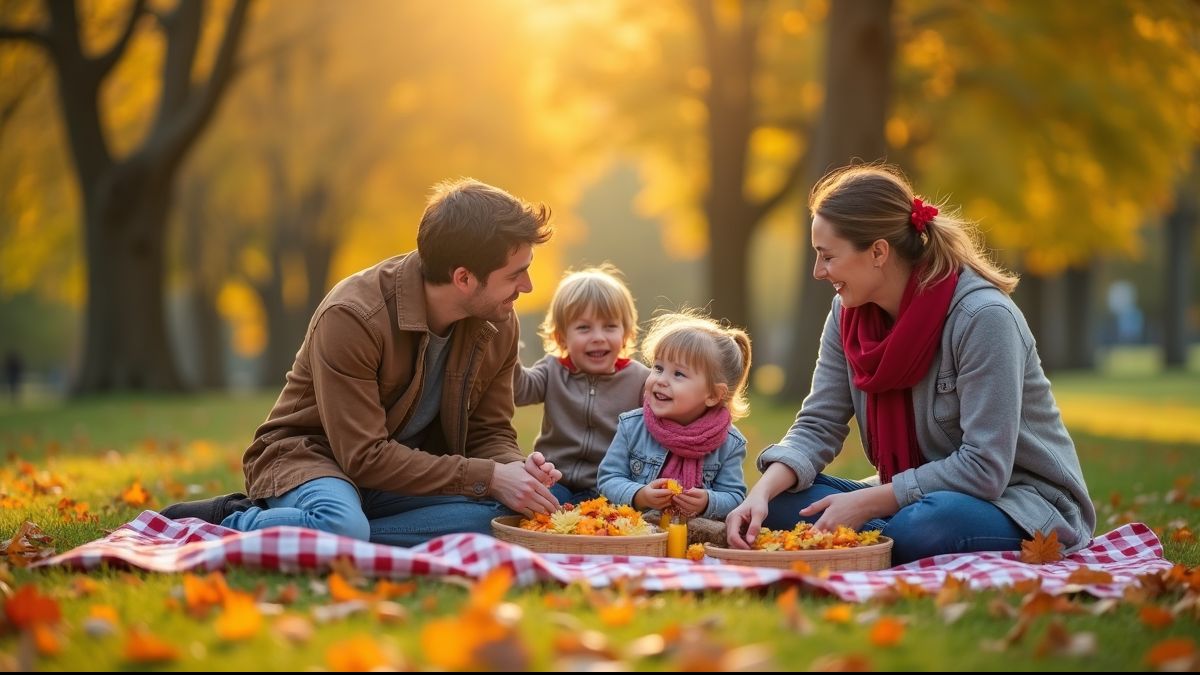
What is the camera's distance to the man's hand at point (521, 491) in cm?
481

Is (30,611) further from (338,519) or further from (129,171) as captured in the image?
(129,171)

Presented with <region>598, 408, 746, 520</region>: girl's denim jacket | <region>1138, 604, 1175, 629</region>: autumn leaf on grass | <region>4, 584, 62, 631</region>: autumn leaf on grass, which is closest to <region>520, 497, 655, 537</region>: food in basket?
<region>598, 408, 746, 520</region>: girl's denim jacket

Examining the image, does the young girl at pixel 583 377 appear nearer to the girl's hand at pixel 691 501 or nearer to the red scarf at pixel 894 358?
the girl's hand at pixel 691 501

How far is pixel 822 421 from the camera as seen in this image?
16.8 ft

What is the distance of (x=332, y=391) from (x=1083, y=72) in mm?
14965

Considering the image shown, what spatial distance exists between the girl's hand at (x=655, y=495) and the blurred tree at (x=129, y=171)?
42.3 ft

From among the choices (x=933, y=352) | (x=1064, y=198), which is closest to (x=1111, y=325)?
(x=1064, y=198)

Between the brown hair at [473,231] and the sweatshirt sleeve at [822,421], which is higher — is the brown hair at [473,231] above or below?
above


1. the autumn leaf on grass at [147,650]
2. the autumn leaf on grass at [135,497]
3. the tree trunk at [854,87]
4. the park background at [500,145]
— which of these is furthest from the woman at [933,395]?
the tree trunk at [854,87]

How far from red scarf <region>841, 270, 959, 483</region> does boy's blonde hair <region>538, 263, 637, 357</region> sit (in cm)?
120

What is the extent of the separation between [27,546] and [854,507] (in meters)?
3.06

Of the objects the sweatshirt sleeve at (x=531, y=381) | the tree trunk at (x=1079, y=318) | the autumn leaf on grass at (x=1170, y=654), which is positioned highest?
the sweatshirt sleeve at (x=531, y=381)

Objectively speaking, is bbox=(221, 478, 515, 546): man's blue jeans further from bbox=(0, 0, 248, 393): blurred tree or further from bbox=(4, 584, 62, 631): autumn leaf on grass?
bbox=(0, 0, 248, 393): blurred tree

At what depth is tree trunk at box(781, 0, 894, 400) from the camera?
44.4 ft
